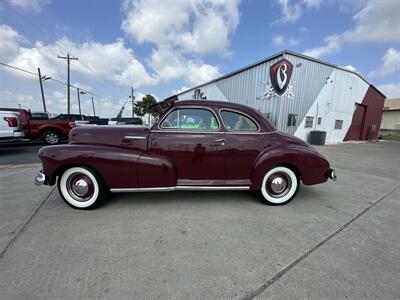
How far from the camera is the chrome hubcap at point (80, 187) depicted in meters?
2.99

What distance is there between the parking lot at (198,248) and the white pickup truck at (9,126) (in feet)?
14.8

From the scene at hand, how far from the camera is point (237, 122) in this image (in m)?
3.25

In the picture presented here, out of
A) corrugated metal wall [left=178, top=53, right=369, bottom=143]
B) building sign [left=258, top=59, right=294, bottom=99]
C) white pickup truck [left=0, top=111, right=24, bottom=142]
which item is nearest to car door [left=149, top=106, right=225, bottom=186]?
white pickup truck [left=0, top=111, right=24, bottom=142]

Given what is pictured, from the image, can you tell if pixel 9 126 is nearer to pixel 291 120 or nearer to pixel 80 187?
pixel 80 187

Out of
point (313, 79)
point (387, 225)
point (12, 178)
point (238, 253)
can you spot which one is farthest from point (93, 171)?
point (313, 79)

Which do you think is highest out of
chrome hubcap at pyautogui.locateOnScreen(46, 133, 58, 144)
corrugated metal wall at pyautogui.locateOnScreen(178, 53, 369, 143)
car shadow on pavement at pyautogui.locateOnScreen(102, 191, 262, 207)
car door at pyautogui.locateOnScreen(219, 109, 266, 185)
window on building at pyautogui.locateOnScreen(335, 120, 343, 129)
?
corrugated metal wall at pyautogui.locateOnScreen(178, 53, 369, 143)

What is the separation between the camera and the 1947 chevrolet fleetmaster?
2.93 metres

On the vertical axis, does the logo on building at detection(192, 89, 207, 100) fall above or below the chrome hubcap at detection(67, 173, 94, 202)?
above

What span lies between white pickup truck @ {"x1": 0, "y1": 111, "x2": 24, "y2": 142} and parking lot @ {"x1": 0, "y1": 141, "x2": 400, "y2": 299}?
4.51 meters

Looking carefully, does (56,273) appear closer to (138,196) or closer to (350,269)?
(138,196)

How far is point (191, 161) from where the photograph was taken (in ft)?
10.2

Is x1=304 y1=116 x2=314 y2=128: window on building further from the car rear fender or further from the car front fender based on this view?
the car front fender

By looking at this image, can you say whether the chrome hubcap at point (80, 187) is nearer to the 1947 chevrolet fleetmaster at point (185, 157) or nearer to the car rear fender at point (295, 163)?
the 1947 chevrolet fleetmaster at point (185, 157)

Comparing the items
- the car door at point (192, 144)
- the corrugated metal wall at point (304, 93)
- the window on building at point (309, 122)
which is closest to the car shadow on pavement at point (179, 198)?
the car door at point (192, 144)
